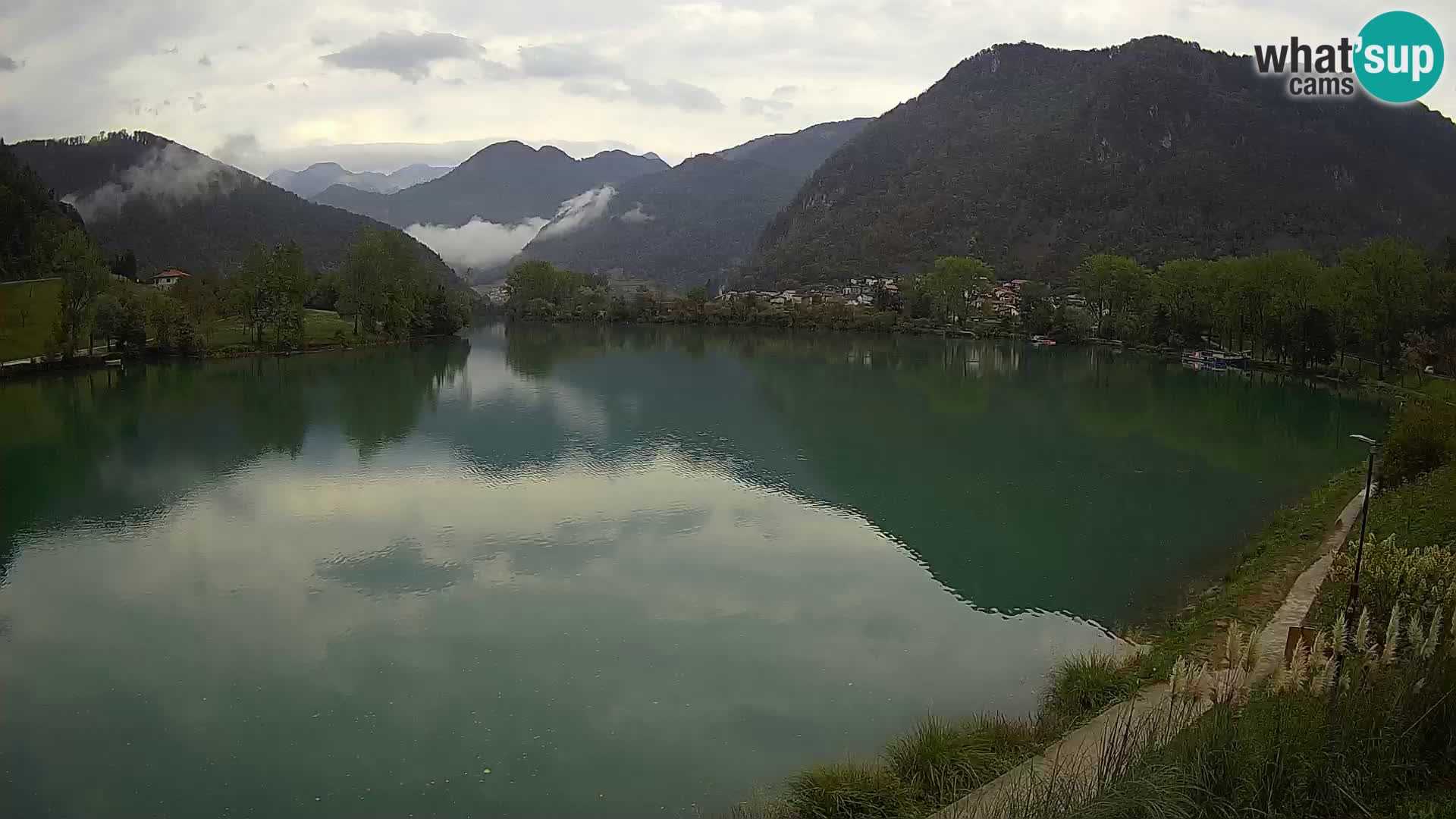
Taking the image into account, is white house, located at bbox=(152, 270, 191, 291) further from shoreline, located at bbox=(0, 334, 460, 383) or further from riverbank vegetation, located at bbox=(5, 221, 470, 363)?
shoreline, located at bbox=(0, 334, 460, 383)

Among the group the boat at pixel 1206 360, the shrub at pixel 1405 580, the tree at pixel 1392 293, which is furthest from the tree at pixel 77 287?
the tree at pixel 1392 293

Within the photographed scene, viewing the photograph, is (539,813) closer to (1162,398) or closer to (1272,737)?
(1272,737)

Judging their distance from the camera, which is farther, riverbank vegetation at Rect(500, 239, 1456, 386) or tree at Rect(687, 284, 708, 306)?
tree at Rect(687, 284, 708, 306)

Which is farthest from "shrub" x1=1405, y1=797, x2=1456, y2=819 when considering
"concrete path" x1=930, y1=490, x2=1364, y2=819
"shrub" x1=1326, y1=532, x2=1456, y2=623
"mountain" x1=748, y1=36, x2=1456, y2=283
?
Result: "mountain" x1=748, y1=36, x2=1456, y2=283

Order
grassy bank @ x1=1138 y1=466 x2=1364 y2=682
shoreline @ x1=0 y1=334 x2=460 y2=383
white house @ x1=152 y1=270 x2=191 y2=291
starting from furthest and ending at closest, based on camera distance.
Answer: white house @ x1=152 y1=270 x2=191 y2=291 < shoreline @ x1=0 y1=334 x2=460 y2=383 < grassy bank @ x1=1138 y1=466 x2=1364 y2=682

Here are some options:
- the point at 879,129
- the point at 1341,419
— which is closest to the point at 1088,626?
the point at 1341,419

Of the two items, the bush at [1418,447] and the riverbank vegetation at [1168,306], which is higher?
the riverbank vegetation at [1168,306]

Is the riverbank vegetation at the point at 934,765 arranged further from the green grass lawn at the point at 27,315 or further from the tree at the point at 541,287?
the tree at the point at 541,287
